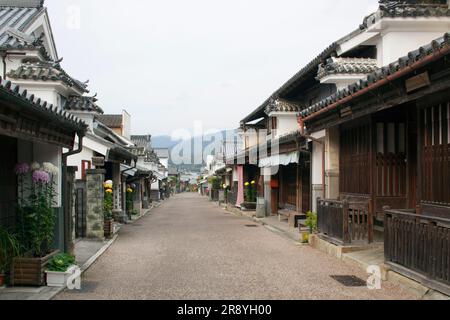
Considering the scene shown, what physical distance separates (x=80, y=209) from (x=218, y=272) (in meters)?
8.50

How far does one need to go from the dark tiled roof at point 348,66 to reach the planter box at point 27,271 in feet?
34.7

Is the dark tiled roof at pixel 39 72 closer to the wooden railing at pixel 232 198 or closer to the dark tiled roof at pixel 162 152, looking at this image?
the wooden railing at pixel 232 198

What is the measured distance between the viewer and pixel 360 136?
13.2 metres

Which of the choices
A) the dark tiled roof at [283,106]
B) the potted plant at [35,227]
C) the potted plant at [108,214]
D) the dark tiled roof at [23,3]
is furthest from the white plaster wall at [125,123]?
the potted plant at [35,227]

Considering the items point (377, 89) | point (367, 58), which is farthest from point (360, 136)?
point (367, 58)

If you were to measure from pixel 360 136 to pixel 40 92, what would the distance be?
28.0ft

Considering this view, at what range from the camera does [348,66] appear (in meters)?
15.9

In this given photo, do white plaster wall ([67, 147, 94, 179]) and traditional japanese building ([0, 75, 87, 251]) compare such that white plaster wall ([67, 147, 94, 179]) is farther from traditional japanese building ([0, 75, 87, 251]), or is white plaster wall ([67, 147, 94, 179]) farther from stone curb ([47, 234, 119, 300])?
traditional japanese building ([0, 75, 87, 251])

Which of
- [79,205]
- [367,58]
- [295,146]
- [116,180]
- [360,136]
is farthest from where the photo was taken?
[116,180]

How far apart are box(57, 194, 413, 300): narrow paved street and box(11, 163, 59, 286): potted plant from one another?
0.78m

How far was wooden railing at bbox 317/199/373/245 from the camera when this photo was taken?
40.1 ft

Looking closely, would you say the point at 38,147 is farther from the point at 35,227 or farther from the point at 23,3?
the point at 23,3

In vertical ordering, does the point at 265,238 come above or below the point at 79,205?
below
